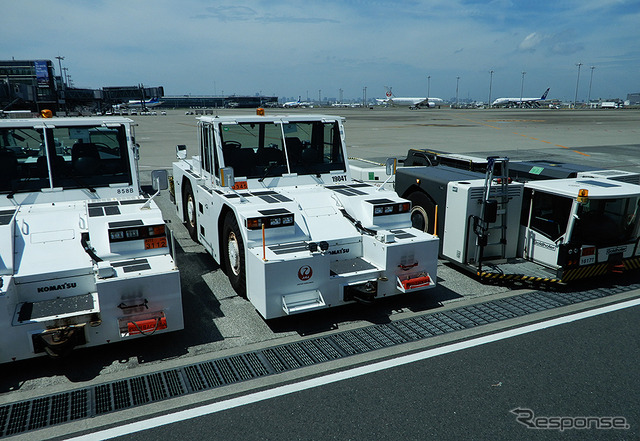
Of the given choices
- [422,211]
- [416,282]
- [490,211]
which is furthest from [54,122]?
[490,211]

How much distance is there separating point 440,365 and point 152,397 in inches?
122

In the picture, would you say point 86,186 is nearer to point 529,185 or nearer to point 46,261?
point 46,261

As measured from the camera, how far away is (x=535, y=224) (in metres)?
7.82

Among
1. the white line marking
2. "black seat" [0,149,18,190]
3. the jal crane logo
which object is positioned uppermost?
"black seat" [0,149,18,190]

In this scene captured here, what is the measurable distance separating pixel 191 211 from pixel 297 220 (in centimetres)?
410

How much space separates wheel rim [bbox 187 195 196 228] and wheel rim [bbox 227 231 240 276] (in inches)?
103

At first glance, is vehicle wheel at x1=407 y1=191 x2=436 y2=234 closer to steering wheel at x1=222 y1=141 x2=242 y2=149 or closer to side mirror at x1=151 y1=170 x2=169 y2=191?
steering wheel at x1=222 y1=141 x2=242 y2=149

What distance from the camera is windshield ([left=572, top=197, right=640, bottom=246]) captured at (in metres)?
7.14

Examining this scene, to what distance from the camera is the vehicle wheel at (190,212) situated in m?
9.55

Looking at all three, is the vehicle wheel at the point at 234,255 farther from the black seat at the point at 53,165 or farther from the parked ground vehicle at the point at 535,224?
the parked ground vehicle at the point at 535,224

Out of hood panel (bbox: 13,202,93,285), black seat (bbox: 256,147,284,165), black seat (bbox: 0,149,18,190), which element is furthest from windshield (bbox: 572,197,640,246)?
black seat (bbox: 0,149,18,190)

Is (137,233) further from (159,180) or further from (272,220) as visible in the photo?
(272,220)

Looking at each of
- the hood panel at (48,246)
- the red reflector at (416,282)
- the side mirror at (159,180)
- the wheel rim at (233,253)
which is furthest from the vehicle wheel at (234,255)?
the red reflector at (416,282)

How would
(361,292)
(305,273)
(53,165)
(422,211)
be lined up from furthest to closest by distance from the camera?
1. (422,211)
2. (53,165)
3. (361,292)
4. (305,273)
